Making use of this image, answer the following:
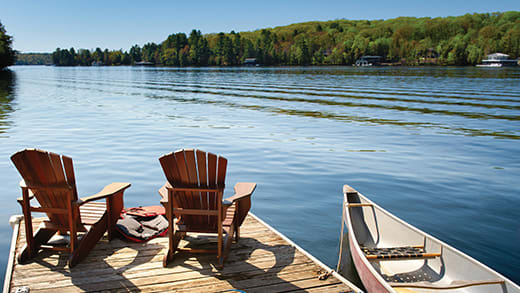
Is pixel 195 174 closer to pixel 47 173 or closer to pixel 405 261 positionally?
pixel 47 173

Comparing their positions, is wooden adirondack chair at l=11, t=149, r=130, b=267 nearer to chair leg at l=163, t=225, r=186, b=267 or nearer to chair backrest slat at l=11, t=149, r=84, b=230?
chair backrest slat at l=11, t=149, r=84, b=230


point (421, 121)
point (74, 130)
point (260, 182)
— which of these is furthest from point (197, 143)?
point (421, 121)

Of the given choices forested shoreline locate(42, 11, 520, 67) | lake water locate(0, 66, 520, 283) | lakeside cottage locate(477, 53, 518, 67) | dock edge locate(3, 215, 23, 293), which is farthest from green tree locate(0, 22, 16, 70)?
lakeside cottage locate(477, 53, 518, 67)

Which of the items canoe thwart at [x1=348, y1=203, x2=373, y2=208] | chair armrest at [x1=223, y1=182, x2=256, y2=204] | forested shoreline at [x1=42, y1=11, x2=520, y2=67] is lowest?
canoe thwart at [x1=348, y1=203, x2=373, y2=208]

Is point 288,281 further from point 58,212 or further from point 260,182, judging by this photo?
point 260,182

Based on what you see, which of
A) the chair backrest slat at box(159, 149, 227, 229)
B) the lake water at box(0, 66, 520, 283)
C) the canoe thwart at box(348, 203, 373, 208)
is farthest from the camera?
the lake water at box(0, 66, 520, 283)

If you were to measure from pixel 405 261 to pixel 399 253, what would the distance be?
35 centimetres

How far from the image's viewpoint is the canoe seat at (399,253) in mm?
4633

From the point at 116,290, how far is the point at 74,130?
14.3 m

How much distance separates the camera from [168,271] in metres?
4.17

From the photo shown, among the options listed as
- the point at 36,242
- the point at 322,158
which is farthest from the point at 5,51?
the point at 36,242

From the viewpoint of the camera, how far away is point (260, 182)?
9.86 meters

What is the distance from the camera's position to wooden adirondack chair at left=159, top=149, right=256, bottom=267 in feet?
13.5

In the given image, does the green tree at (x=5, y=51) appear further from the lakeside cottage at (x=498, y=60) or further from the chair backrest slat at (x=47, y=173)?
the lakeside cottage at (x=498, y=60)
